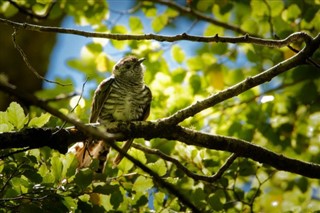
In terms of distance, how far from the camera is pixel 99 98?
15.0 ft

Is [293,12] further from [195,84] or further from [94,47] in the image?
[94,47]

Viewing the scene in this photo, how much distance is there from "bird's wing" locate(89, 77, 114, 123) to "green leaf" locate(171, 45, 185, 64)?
86 cm

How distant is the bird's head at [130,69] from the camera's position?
4.98 m

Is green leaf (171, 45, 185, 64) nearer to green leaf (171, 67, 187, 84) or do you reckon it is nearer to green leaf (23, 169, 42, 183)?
green leaf (171, 67, 187, 84)

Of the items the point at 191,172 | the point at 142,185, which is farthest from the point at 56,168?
the point at 191,172

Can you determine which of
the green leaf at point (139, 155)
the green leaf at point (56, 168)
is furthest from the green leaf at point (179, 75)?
the green leaf at point (56, 168)

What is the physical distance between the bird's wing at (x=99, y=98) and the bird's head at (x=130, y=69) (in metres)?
0.35

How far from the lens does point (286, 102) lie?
5.13 m

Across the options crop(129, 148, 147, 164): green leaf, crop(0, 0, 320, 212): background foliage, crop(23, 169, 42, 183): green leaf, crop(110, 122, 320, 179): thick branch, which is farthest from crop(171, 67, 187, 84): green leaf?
crop(23, 169, 42, 183): green leaf

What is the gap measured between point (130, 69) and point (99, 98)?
640 millimetres

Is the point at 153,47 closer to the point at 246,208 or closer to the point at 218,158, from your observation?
the point at 218,158

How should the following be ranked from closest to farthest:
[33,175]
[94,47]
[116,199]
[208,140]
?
[33,175] < [116,199] < [208,140] < [94,47]

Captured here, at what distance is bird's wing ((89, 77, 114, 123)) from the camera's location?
4488mm

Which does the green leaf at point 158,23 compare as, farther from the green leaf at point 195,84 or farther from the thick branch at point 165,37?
the thick branch at point 165,37
